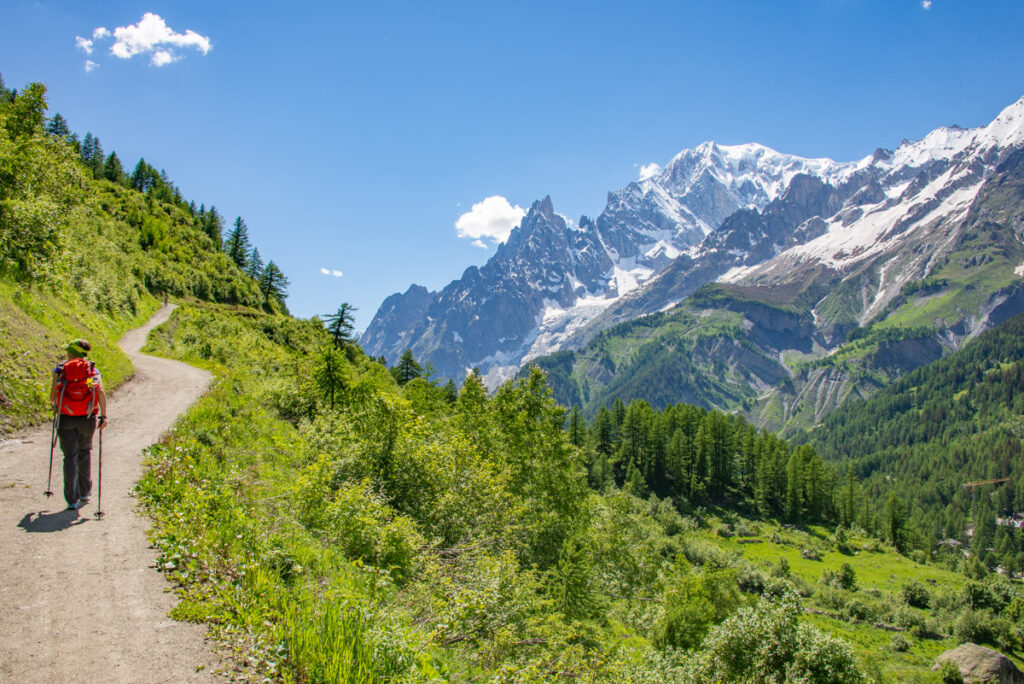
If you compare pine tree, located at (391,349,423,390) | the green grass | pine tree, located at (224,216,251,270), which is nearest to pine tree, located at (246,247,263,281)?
pine tree, located at (224,216,251,270)

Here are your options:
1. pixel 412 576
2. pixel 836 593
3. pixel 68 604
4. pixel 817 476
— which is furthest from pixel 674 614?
pixel 817 476

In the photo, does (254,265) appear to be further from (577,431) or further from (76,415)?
(76,415)

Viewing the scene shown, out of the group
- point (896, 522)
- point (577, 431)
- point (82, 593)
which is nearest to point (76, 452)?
point (82, 593)

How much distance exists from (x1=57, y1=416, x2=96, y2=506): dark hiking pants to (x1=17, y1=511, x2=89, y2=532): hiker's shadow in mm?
305

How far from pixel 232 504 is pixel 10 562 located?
450cm

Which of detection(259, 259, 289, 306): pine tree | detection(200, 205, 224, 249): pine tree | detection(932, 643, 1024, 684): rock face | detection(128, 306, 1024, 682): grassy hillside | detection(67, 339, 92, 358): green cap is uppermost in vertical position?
detection(200, 205, 224, 249): pine tree

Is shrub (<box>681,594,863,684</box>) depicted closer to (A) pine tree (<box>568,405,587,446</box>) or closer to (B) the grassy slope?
(B) the grassy slope

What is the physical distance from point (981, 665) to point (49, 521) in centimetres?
5658

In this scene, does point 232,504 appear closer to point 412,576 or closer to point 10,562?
point 10,562

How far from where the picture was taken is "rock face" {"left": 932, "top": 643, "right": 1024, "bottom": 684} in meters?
36.2

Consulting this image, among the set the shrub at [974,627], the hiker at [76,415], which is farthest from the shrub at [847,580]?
the hiker at [76,415]

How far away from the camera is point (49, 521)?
10.2 m

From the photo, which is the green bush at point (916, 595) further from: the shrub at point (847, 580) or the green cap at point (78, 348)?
the green cap at point (78, 348)

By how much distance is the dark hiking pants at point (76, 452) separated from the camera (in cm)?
1071
